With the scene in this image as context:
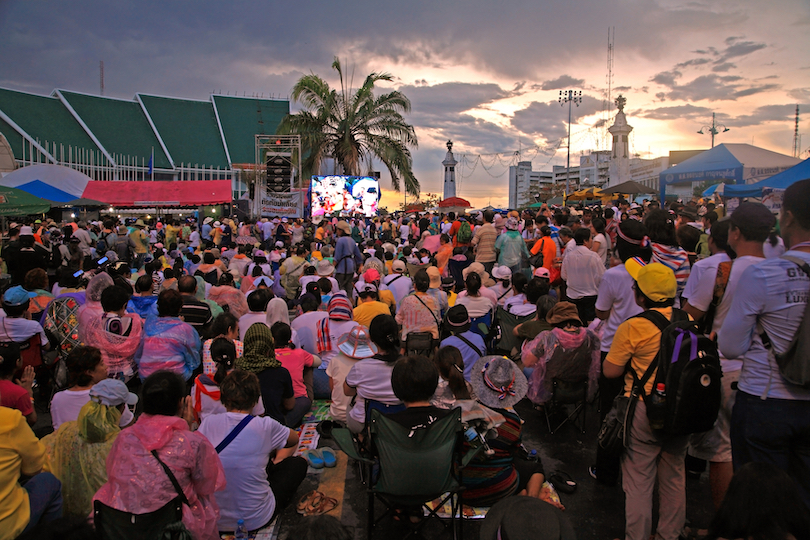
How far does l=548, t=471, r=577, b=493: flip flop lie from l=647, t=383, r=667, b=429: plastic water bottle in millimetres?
1149

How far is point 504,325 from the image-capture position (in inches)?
211

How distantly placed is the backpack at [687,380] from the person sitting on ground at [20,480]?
3209mm

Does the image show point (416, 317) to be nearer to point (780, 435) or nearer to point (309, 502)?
point (309, 502)

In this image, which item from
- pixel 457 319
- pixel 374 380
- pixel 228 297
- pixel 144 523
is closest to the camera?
pixel 144 523

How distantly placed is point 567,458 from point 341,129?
23208 millimetres

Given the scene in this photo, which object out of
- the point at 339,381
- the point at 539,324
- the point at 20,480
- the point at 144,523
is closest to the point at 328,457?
the point at 339,381

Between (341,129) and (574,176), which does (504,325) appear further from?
(574,176)

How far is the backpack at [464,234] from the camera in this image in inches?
400

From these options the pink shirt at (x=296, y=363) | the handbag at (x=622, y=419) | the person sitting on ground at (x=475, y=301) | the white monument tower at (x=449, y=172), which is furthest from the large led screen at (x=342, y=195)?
the handbag at (x=622, y=419)

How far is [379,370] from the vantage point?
330 cm

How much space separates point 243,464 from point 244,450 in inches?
3.3

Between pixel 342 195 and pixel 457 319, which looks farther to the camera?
pixel 342 195

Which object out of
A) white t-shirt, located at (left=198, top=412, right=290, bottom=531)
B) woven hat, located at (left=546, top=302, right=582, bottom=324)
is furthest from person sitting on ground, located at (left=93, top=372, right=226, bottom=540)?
woven hat, located at (left=546, top=302, right=582, bottom=324)

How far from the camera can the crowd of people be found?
2.20 m
